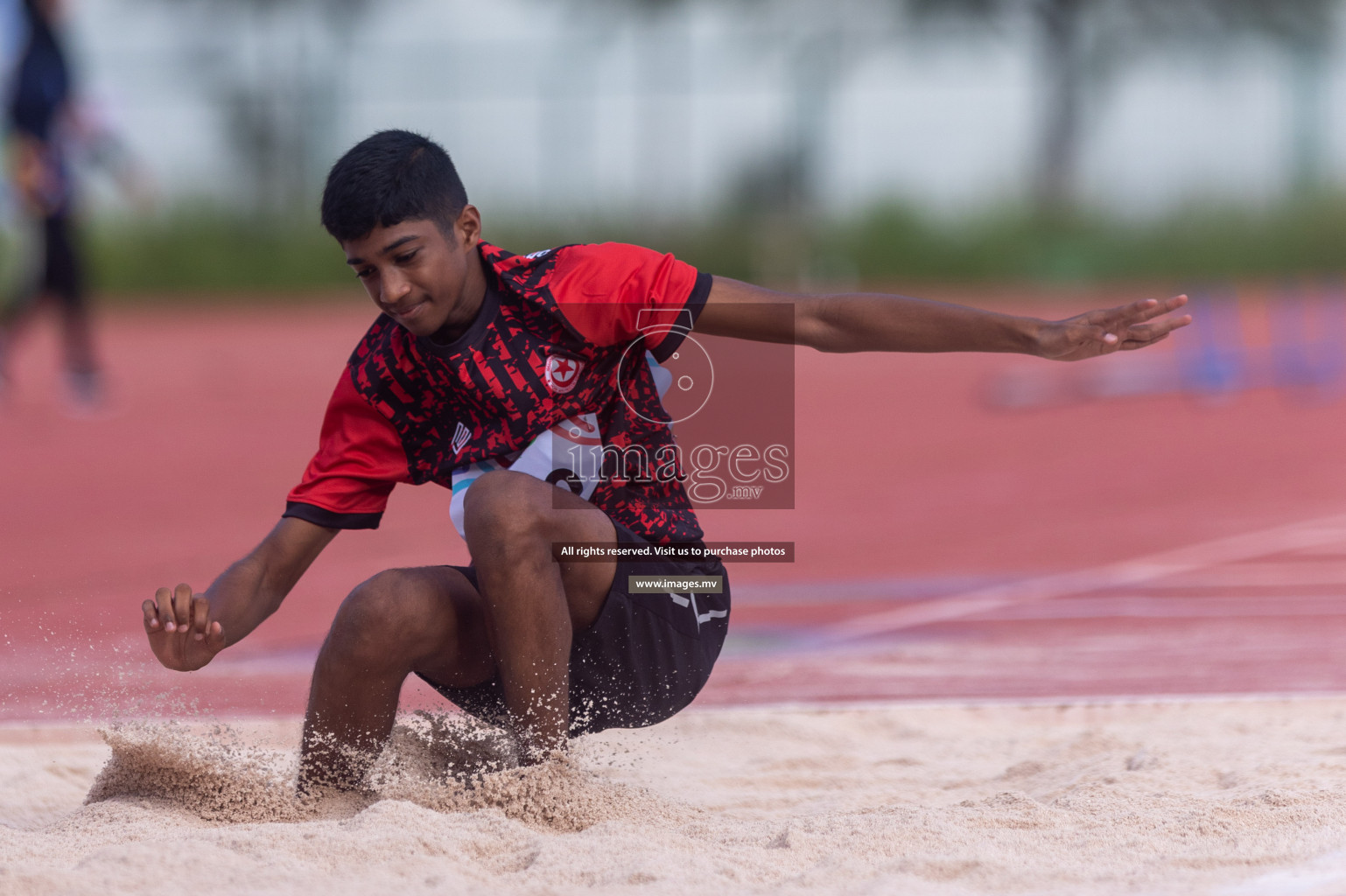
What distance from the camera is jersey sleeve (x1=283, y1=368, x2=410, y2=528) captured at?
2639mm

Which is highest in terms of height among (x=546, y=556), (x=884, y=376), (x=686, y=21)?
(x=686, y=21)

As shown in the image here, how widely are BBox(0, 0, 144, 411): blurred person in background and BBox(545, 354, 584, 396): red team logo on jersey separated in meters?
6.95

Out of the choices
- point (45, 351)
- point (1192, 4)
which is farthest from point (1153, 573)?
point (1192, 4)

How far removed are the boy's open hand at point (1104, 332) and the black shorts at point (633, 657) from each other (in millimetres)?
752

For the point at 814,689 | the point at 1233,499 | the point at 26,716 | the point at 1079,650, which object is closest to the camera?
the point at 26,716

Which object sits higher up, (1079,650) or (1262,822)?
(1262,822)

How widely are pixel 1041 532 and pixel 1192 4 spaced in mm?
18562

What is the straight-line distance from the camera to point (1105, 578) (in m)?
4.99

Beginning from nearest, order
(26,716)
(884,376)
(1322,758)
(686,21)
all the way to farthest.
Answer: (1322,758), (26,716), (884,376), (686,21)

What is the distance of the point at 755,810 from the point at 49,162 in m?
7.58

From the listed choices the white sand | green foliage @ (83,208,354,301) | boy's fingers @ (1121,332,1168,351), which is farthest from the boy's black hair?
green foliage @ (83,208,354,301)

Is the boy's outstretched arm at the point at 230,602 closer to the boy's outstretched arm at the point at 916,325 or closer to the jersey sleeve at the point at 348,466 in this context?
the jersey sleeve at the point at 348,466

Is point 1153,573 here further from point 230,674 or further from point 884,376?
point 884,376

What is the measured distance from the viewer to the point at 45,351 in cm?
1334
